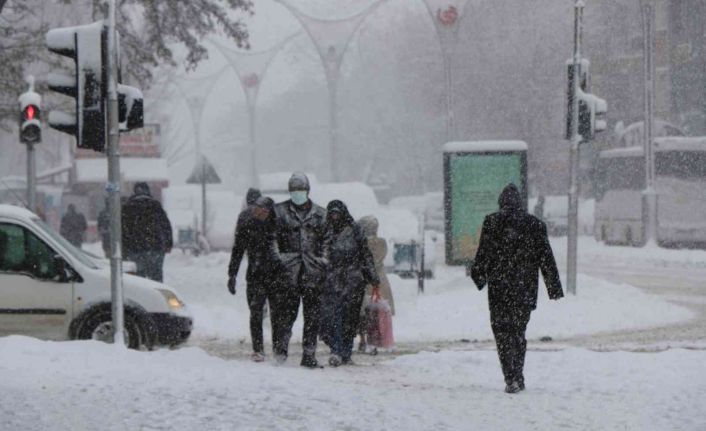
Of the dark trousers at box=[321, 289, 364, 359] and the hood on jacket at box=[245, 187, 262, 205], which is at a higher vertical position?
the hood on jacket at box=[245, 187, 262, 205]

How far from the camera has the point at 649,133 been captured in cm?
3641

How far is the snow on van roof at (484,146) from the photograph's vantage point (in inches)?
874

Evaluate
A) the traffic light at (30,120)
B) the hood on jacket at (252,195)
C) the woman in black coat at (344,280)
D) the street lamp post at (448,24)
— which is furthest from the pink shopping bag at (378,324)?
the street lamp post at (448,24)

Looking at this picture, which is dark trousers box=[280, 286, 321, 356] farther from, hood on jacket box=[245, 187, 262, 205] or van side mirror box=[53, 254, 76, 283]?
hood on jacket box=[245, 187, 262, 205]

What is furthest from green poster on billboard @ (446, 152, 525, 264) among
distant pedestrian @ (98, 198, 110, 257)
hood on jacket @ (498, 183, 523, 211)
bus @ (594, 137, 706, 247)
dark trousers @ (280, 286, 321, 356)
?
bus @ (594, 137, 706, 247)

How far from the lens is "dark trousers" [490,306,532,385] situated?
10227 millimetres

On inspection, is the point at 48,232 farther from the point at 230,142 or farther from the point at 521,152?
the point at 230,142

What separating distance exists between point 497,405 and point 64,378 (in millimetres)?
3088

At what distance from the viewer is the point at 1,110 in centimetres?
2573

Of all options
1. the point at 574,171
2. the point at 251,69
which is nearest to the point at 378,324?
the point at 574,171

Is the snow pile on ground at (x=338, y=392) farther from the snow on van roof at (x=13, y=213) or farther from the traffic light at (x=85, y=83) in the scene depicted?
the traffic light at (x=85, y=83)

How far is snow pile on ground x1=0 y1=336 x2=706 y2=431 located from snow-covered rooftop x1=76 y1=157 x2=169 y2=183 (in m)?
35.7

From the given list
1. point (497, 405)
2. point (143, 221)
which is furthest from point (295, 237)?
point (143, 221)

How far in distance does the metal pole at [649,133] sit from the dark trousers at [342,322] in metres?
24.5
